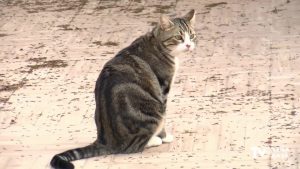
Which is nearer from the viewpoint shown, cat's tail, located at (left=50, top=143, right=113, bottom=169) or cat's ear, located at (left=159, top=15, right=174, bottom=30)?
cat's tail, located at (left=50, top=143, right=113, bottom=169)

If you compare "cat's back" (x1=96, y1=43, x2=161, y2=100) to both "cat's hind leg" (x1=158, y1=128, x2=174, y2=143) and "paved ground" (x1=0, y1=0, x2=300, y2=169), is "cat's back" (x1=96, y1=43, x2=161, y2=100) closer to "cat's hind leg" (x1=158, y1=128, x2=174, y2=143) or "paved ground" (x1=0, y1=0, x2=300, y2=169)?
"cat's hind leg" (x1=158, y1=128, x2=174, y2=143)

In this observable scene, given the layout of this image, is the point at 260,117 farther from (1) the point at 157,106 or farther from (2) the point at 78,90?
(2) the point at 78,90

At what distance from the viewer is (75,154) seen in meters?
3.43

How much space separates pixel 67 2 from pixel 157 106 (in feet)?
10.3

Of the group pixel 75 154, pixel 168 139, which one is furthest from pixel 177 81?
pixel 75 154

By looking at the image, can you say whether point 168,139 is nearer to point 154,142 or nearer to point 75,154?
point 154,142

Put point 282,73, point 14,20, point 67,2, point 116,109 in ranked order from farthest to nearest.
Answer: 1. point 67,2
2. point 14,20
3. point 282,73
4. point 116,109

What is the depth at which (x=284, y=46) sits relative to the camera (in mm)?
4840

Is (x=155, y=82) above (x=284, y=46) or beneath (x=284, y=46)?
above

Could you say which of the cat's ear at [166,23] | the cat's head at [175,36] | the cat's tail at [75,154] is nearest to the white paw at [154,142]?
the cat's tail at [75,154]

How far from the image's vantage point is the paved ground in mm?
3494

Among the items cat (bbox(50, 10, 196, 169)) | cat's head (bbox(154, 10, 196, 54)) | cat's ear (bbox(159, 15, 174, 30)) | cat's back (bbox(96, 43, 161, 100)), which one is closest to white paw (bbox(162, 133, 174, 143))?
cat (bbox(50, 10, 196, 169))

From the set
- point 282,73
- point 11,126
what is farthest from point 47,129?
point 282,73

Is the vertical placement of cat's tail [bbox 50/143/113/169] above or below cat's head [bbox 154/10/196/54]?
below
